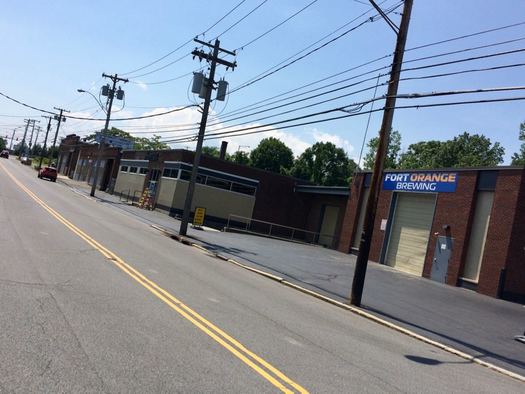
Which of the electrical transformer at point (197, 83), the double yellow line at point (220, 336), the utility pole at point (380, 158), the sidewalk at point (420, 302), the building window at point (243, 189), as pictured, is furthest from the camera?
the building window at point (243, 189)

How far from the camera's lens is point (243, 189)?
45.2 metres

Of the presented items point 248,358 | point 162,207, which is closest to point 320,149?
point 162,207

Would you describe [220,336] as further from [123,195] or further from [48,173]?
[48,173]

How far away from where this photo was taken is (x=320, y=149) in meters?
84.8

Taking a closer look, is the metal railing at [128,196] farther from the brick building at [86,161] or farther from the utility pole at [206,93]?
the utility pole at [206,93]

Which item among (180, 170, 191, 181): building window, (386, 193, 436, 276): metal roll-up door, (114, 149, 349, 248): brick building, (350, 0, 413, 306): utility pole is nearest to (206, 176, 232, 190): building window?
(114, 149, 349, 248): brick building

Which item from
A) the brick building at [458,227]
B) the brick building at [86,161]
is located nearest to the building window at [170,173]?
the brick building at [86,161]

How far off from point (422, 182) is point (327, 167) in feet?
191

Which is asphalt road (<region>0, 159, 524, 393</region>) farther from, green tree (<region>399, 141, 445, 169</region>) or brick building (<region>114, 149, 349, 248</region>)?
green tree (<region>399, 141, 445, 169</region>)

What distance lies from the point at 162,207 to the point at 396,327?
109 feet

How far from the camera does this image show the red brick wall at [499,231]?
21234 mm

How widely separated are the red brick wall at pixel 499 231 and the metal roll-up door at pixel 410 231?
4.28m

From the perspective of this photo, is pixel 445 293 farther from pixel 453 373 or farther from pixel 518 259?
pixel 453 373

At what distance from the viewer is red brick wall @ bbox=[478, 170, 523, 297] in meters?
21.2
